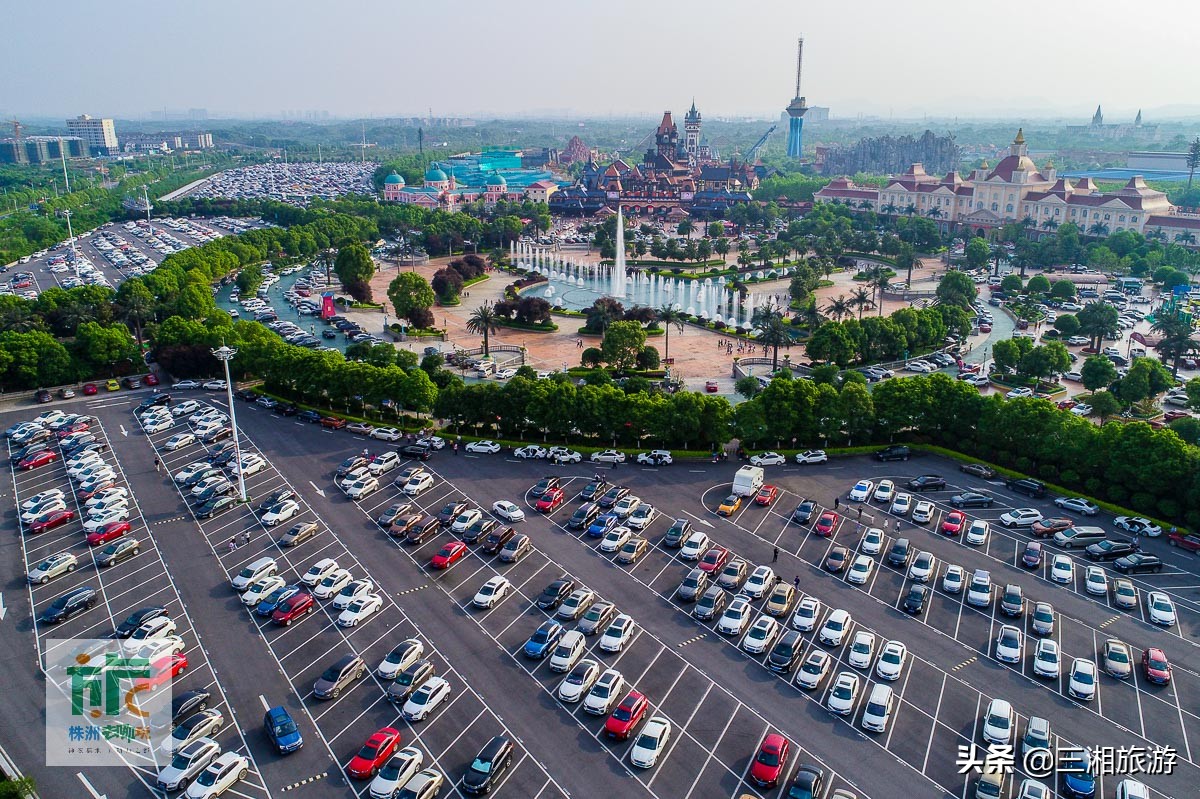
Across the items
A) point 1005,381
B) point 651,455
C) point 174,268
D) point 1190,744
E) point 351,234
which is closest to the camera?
point 1190,744

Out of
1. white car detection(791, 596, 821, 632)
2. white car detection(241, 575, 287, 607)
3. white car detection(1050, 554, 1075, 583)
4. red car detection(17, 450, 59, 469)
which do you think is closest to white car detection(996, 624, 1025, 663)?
white car detection(1050, 554, 1075, 583)

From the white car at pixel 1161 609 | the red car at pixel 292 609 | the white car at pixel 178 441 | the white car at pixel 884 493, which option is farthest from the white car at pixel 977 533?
the white car at pixel 178 441

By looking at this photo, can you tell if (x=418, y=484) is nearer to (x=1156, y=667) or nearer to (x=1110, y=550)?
(x=1156, y=667)

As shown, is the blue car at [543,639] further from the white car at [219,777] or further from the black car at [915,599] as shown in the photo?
the black car at [915,599]

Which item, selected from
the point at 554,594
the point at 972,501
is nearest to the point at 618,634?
the point at 554,594

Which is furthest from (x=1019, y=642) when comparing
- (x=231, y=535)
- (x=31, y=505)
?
(x=31, y=505)

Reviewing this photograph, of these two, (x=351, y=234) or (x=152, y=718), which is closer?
(x=152, y=718)

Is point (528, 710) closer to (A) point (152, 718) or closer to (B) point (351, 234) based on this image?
(A) point (152, 718)
